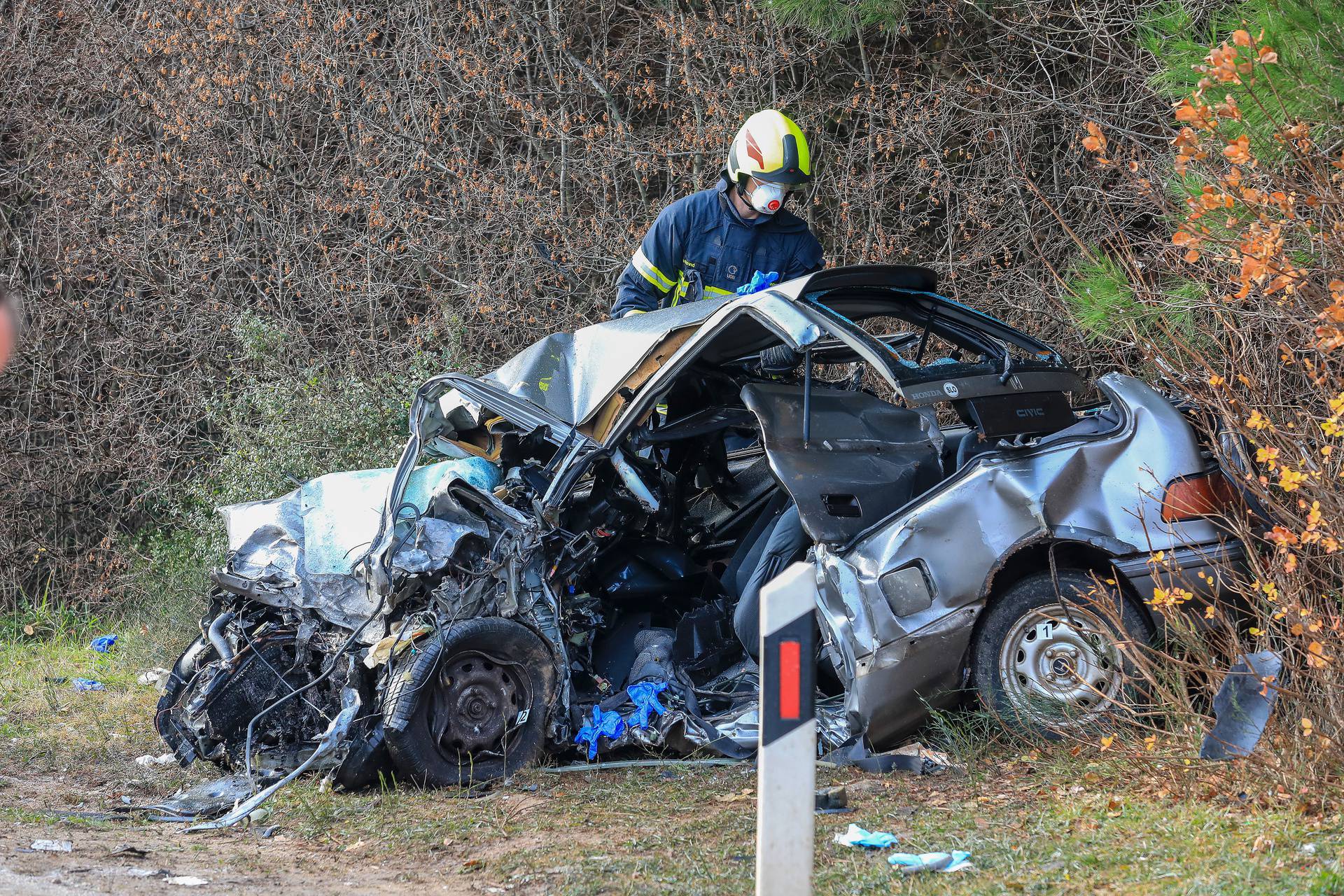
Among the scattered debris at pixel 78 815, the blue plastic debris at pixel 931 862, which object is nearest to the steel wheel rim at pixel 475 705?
the scattered debris at pixel 78 815

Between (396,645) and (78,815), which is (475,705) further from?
(78,815)

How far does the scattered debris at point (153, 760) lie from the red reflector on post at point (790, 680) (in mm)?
4088

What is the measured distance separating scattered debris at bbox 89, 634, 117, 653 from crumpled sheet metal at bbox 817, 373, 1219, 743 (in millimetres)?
6539

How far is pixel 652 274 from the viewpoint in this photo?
6.67 m

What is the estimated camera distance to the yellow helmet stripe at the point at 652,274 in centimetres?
666

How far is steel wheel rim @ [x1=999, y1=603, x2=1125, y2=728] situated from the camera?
4.49m

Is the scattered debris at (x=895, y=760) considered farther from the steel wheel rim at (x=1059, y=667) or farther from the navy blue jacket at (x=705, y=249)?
the navy blue jacket at (x=705, y=249)

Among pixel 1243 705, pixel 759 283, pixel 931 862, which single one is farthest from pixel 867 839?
pixel 759 283

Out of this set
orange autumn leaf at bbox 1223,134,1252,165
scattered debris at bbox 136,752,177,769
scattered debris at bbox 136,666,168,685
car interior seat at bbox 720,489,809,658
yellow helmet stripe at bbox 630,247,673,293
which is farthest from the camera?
scattered debris at bbox 136,666,168,685

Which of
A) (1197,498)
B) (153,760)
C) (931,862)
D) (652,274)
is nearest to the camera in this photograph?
(931,862)

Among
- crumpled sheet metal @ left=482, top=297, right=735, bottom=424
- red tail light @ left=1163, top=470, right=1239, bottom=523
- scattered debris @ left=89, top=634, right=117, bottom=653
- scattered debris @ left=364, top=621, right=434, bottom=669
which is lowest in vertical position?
scattered debris @ left=89, top=634, right=117, bottom=653

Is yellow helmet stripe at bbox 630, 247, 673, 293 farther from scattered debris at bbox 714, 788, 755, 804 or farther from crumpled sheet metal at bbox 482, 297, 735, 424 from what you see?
scattered debris at bbox 714, 788, 755, 804

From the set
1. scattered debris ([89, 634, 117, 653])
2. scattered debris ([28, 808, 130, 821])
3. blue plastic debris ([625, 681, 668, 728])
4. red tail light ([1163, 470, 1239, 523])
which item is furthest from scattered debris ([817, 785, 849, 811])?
scattered debris ([89, 634, 117, 653])

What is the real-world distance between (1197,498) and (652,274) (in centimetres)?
312
